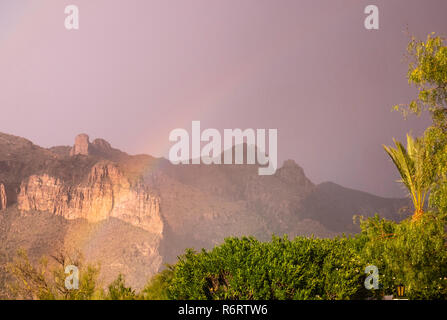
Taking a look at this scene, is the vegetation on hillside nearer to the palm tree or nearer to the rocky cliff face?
the palm tree

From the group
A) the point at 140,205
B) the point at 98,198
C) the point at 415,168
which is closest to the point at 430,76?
the point at 415,168

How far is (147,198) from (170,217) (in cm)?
1177

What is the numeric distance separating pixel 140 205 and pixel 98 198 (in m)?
15.1

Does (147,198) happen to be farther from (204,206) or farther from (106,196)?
(204,206)

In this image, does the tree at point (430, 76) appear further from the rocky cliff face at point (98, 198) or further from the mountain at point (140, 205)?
the rocky cliff face at point (98, 198)

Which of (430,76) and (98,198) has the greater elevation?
(430,76)

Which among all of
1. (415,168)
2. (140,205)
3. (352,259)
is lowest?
(140,205)

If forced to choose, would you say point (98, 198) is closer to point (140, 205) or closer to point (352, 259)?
point (140, 205)

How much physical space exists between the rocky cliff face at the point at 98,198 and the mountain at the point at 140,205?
13.2 inches

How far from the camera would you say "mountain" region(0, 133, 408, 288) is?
329 ft

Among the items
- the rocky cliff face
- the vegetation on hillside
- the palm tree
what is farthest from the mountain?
the vegetation on hillside

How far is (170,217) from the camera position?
415 ft

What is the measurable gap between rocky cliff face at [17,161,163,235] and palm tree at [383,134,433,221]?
107552 mm

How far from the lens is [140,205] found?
117375mm
